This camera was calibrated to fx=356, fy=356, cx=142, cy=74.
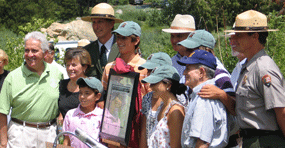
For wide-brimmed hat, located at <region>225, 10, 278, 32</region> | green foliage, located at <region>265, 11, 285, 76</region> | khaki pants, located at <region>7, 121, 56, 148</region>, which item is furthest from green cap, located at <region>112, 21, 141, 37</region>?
green foliage, located at <region>265, 11, 285, 76</region>

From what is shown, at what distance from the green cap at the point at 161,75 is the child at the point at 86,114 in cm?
82

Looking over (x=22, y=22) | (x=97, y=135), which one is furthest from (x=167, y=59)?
(x=22, y=22)

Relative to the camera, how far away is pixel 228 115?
3402 millimetres

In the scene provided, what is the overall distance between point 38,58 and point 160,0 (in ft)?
89.7

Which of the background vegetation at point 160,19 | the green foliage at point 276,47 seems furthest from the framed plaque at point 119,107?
the green foliage at point 276,47

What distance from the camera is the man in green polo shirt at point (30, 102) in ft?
14.5

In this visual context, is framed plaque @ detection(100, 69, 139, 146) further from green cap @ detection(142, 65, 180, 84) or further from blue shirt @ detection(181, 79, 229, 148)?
blue shirt @ detection(181, 79, 229, 148)

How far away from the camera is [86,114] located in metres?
4.25

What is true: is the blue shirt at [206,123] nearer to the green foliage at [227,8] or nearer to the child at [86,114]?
the child at [86,114]

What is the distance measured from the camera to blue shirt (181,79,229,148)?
122 inches

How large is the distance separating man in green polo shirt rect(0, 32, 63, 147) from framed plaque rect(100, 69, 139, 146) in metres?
0.93

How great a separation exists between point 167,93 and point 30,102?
5.86 ft

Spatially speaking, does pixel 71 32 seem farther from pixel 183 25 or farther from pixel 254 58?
pixel 254 58

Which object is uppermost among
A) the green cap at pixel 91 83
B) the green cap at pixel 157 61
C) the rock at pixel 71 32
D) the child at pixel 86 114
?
the green cap at pixel 157 61
